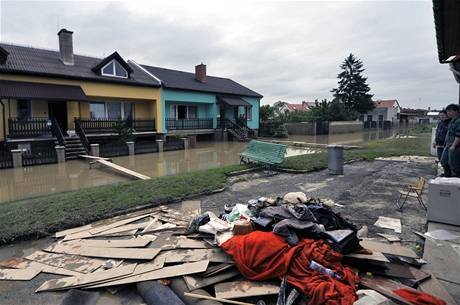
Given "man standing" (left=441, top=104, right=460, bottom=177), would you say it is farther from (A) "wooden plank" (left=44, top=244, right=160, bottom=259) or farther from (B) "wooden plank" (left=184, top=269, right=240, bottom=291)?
(A) "wooden plank" (left=44, top=244, right=160, bottom=259)

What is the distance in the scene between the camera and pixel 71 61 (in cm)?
1847

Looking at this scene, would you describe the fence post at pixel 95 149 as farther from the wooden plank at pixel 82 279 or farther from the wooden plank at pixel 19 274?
the wooden plank at pixel 82 279

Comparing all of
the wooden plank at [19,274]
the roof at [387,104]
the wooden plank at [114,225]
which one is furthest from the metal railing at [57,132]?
the roof at [387,104]

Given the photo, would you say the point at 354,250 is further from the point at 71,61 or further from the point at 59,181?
the point at 71,61

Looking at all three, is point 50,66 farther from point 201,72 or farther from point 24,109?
point 201,72

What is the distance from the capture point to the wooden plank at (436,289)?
275cm

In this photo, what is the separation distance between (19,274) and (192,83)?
23363 mm

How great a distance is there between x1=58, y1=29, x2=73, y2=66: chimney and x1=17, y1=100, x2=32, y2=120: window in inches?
152

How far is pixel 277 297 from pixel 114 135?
671 inches

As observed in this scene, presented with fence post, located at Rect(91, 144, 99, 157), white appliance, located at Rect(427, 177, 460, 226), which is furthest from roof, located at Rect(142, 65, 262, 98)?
white appliance, located at Rect(427, 177, 460, 226)

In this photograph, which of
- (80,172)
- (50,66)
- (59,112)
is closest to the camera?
(80,172)

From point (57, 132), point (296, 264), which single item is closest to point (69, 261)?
point (296, 264)

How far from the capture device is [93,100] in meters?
19.0

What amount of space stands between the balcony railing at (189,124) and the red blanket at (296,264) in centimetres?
1956
